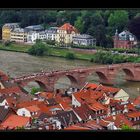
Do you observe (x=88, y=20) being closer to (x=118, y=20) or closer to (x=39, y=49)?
(x=118, y=20)

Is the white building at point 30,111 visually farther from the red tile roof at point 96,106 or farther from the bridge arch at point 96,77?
the bridge arch at point 96,77

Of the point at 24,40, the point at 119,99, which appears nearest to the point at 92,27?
the point at 24,40

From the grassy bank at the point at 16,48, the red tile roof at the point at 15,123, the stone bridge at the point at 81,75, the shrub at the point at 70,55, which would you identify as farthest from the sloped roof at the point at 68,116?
the grassy bank at the point at 16,48

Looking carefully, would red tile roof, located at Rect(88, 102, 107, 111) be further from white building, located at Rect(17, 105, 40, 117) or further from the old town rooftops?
the old town rooftops

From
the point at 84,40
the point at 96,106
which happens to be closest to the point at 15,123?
the point at 96,106

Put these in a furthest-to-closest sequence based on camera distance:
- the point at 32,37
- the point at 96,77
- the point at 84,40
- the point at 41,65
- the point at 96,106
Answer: the point at 32,37 < the point at 84,40 < the point at 96,77 < the point at 41,65 < the point at 96,106
